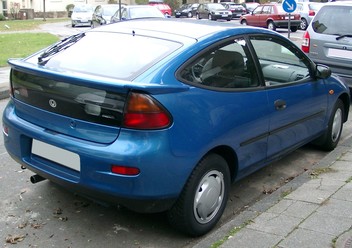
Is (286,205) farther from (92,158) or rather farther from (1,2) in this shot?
(1,2)

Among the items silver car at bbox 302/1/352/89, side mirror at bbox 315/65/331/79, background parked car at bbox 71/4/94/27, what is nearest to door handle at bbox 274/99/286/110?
side mirror at bbox 315/65/331/79

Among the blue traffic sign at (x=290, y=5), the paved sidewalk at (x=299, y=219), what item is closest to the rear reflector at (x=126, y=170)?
the paved sidewalk at (x=299, y=219)

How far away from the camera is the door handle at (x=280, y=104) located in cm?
420

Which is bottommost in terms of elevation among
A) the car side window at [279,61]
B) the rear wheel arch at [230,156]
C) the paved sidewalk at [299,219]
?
the paved sidewalk at [299,219]

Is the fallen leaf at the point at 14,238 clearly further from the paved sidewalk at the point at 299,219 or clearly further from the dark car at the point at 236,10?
the dark car at the point at 236,10

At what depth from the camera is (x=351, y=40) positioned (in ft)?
25.1

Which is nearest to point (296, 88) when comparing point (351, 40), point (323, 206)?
point (323, 206)

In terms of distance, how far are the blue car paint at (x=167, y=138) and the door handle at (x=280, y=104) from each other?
80 millimetres

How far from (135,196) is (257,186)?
73.8 inches

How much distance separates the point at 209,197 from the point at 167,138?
0.71m

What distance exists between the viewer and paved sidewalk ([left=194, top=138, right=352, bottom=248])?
3207mm

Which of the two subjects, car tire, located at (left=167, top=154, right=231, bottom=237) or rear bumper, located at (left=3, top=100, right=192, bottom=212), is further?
car tire, located at (left=167, top=154, right=231, bottom=237)

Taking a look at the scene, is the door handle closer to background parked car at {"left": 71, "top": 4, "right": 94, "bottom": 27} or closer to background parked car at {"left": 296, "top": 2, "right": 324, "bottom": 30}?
background parked car at {"left": 296, "top": 2, "right": 324, "bottom": 30}

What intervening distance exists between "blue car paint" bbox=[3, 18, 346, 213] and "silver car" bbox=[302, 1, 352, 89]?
4126mm
